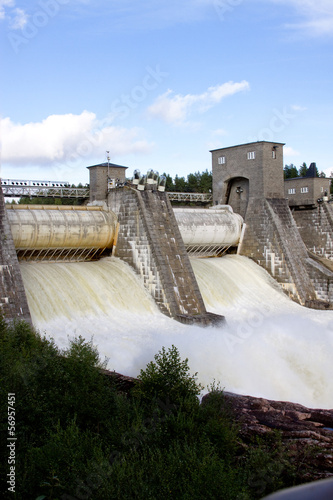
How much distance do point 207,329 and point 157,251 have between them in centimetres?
375

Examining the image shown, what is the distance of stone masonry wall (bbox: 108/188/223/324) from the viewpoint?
18.2 meters

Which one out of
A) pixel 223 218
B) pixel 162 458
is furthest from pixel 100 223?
pixel 162 458

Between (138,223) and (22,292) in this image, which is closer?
(22,292)

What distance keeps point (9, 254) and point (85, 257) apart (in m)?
5.16

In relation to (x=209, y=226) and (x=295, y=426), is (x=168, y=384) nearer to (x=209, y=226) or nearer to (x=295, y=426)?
(x=295, y=426)

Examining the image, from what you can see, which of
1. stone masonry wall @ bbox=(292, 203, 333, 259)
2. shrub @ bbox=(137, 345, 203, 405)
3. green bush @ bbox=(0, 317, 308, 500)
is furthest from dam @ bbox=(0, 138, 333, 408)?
green bush @ bbox=(0, 317, 308, 500)

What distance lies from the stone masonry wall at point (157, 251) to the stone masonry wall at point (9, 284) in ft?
17.0

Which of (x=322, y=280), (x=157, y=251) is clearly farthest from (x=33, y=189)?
(x=322, y=280)

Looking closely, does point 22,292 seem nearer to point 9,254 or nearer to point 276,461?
point 9,254

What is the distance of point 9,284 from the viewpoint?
14.8 meters

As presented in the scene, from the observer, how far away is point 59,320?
15477 millimetres

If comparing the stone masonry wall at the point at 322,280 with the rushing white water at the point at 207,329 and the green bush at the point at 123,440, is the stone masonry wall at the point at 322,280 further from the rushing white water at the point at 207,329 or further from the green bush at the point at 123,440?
the green bush at the point at 123,440

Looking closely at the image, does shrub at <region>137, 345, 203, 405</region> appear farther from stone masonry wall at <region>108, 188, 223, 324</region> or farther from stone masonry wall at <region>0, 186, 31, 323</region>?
stone masonry wall at <region>108, 188, 223, 324</region>

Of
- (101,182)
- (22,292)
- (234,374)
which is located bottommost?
(234,374)
